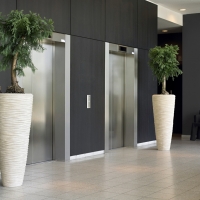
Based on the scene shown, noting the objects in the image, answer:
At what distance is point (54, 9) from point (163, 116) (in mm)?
4133


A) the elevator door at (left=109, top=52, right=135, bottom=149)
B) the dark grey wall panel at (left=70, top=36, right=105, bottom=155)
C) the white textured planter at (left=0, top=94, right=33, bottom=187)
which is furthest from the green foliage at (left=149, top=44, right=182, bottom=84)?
the white textured planter at (left=0, top=94, right=33, bottom=187)

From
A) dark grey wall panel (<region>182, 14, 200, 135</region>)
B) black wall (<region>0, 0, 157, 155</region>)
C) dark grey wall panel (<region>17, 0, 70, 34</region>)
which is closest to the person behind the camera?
dark grey wall panel (<region>17, 0, 70, 34</region>)

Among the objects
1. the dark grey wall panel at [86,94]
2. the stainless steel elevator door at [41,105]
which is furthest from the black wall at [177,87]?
the stainless steel elevator door at [41,105]

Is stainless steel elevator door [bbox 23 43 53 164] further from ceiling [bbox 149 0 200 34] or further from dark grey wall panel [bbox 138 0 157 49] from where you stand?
ceiling [bbox 149 0 200 34]

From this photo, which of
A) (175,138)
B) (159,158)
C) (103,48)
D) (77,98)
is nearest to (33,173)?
(77,98)

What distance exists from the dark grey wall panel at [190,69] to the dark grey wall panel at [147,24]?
6.63ft

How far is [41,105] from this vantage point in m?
9.73

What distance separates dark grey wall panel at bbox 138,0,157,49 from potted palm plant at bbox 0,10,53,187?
640cm

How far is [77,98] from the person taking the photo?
10.3 metres

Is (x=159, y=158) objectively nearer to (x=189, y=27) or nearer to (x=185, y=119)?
(x=185, y=119)

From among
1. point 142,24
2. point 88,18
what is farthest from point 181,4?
point 88,18

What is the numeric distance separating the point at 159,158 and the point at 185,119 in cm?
555

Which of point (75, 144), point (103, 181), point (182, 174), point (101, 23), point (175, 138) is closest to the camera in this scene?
point (103, 181)

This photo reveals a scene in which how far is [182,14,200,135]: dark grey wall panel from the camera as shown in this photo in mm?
15391
